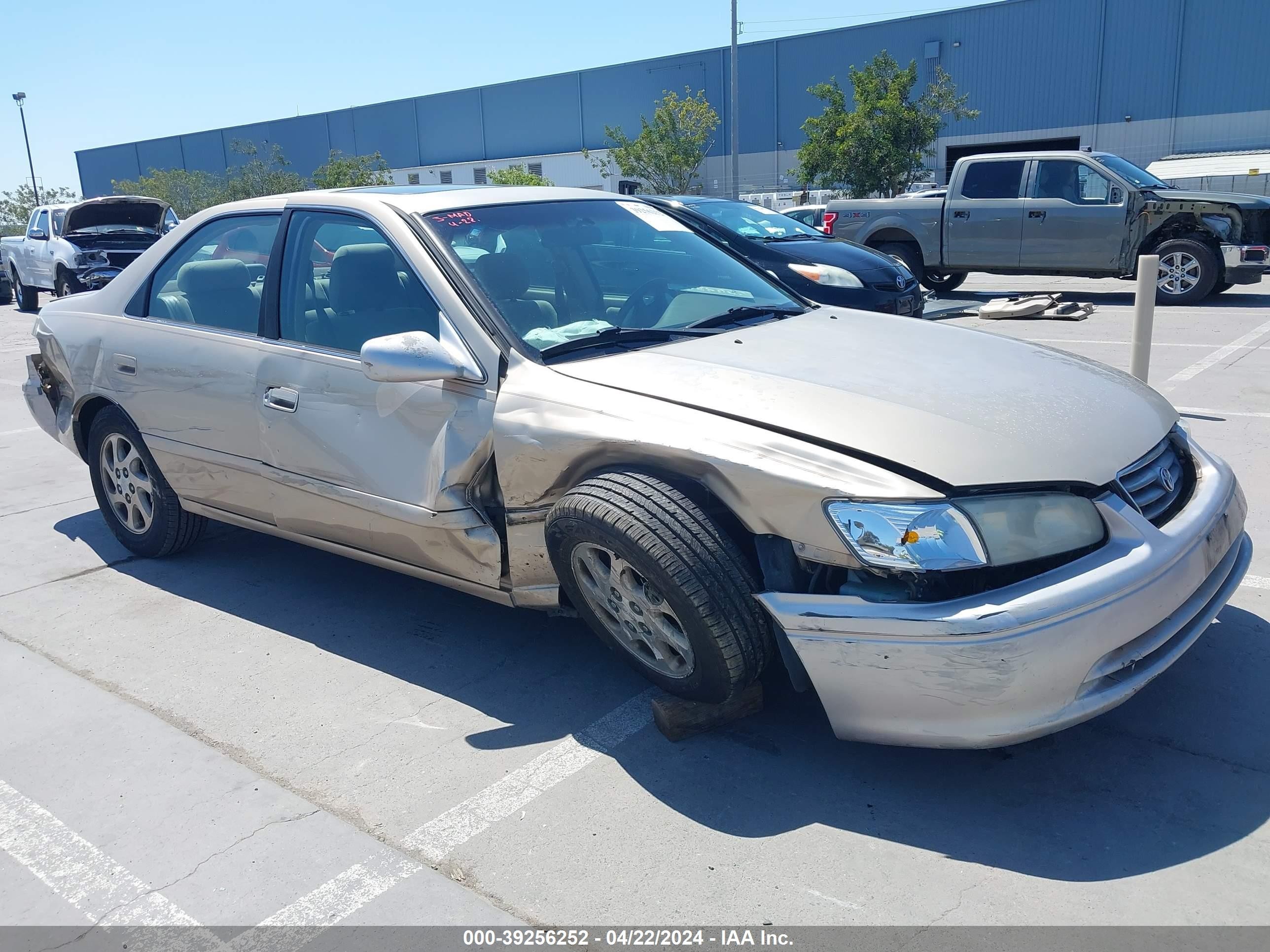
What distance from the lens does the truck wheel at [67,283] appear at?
58.2 ft

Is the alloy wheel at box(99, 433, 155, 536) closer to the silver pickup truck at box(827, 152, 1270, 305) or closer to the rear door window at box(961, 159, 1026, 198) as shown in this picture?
the silver pickup truck at box(827, 152, 1270, 305)

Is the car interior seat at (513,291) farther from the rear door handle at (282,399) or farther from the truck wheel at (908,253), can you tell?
the truck wheel at (908,253)

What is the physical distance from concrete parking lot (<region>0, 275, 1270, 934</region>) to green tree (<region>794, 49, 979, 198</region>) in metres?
25.4

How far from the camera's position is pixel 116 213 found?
1838cm

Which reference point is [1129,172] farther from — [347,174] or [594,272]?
[347,174]

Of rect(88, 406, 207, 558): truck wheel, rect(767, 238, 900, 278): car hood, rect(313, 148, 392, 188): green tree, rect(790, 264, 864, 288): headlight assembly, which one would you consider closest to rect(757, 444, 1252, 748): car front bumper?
rect(88, 406, 207, 558): truck wheel

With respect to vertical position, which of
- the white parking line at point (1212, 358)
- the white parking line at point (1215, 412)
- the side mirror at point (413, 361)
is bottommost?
the white parking line at point (1212, 358)

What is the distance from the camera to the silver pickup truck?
502 inches

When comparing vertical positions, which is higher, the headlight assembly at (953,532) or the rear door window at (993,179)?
the rear door window at (993,179)

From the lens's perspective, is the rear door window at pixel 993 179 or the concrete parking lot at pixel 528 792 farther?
the rear door window at pixel 993 179

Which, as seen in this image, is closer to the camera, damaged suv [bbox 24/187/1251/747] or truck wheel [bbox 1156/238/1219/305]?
damaged suv [bbox 24/187/1251/747]

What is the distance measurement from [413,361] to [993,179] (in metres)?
12.7

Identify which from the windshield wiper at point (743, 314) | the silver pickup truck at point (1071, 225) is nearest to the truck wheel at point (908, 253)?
the silver pickup truck at point (1071, 225)

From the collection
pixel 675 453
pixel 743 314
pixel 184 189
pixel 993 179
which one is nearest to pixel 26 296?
pixel 993 179
